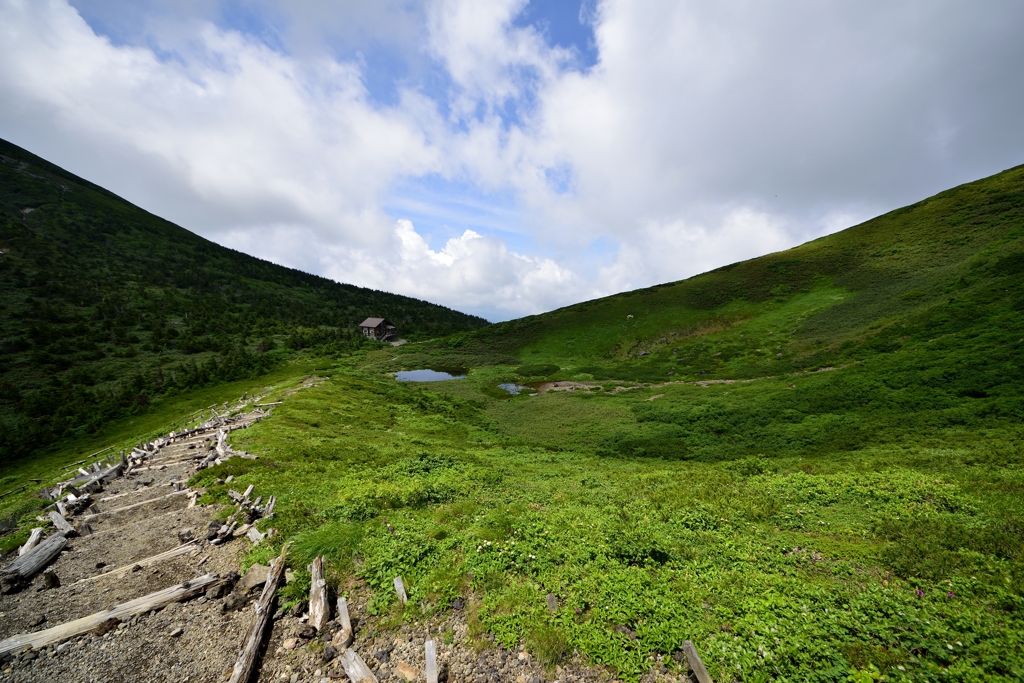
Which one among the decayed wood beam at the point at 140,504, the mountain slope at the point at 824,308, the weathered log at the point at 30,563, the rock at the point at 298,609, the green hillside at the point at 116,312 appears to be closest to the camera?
the rock at the point at 298,609

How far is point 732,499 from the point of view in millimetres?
17344

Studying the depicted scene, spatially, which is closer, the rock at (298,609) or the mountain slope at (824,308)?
the rock at (298,609)

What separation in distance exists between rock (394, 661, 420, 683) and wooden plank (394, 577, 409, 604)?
1747mm

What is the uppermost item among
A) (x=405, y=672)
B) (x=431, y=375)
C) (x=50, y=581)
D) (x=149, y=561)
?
(x=431, y=375)

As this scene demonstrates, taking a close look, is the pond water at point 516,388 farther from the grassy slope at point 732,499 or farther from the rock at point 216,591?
the rock at point 216,591

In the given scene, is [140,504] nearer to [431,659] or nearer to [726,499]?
[431,659]

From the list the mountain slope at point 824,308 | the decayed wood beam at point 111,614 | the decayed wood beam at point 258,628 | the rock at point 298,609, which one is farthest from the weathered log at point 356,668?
the mountain slope at point 824,308

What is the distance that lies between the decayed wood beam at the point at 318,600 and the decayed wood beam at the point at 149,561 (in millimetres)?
5556

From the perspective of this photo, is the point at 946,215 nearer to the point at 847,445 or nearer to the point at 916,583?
the point at 847,445

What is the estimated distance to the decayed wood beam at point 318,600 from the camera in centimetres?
954

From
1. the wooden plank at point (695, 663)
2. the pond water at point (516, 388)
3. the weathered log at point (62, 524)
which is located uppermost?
the pond water at point (516, 388)

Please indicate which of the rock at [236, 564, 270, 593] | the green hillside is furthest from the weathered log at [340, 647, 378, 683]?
the green hillside

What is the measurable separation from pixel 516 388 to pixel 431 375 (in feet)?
66.7

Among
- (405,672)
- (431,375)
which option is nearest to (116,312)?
(431,375)
